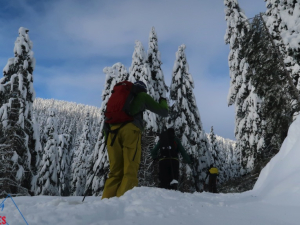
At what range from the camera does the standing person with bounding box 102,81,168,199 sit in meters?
4.10

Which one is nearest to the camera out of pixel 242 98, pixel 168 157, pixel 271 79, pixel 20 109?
pixel 168 157

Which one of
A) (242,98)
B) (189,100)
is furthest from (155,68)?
(242,98)

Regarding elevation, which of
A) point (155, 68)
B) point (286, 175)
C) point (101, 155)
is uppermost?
point (155, 68)

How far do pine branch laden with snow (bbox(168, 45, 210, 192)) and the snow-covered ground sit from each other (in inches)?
553

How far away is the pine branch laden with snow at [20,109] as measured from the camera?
472 inches

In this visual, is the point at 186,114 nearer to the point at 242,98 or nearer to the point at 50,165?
the point at 242,98

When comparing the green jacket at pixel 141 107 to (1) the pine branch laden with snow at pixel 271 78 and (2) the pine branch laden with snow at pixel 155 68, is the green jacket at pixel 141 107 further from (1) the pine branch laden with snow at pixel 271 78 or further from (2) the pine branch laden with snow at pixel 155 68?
(2) the pine branch laden with snow at pixel 155 68

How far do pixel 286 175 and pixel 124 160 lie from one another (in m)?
2.90

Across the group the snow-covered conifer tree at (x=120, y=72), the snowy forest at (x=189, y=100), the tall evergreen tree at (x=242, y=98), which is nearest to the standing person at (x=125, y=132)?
the snowy forest at (x=189, y=100)

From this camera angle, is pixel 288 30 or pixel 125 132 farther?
pixel 288 30

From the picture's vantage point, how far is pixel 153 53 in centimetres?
1903

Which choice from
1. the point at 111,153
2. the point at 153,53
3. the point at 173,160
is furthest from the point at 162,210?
the point at 153,53

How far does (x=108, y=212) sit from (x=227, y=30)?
2124 centimetres

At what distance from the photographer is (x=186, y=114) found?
64.0 ft
